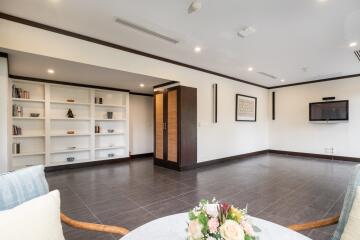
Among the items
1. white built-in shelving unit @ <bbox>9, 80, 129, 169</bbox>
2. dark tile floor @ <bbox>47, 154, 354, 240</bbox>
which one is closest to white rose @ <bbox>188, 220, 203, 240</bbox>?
dark tile floor @ <bbox>47, 154, 354, 240</bbox>

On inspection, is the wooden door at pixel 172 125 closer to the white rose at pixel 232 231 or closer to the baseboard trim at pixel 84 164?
the baseboard trim at pixel 84 164

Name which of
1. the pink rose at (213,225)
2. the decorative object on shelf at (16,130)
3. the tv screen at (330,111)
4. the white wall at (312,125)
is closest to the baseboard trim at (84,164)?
the decorative object on shelf at (16,130)

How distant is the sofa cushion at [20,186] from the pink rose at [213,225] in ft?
3.66

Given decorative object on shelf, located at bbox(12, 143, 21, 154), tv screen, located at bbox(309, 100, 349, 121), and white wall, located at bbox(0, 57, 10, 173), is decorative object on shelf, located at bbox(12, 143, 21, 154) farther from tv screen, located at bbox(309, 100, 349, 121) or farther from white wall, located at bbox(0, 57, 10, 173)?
tv screen, located at bbox(309, 100, 349, 121)

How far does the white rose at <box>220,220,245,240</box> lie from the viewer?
27.4 inches

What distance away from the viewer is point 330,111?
6.37 metres

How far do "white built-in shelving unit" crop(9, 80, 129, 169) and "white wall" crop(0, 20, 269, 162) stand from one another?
7.81ft

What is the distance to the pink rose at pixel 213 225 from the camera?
29.5 inches

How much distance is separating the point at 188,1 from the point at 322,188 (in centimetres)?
409

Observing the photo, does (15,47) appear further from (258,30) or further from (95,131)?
Result: (258,30)

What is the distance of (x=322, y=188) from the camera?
3.60 meters

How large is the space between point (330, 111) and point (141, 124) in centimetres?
675

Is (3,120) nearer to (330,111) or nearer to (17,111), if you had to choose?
(17,111)

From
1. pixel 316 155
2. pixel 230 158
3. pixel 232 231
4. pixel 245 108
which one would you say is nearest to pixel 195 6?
pixel 232 231
